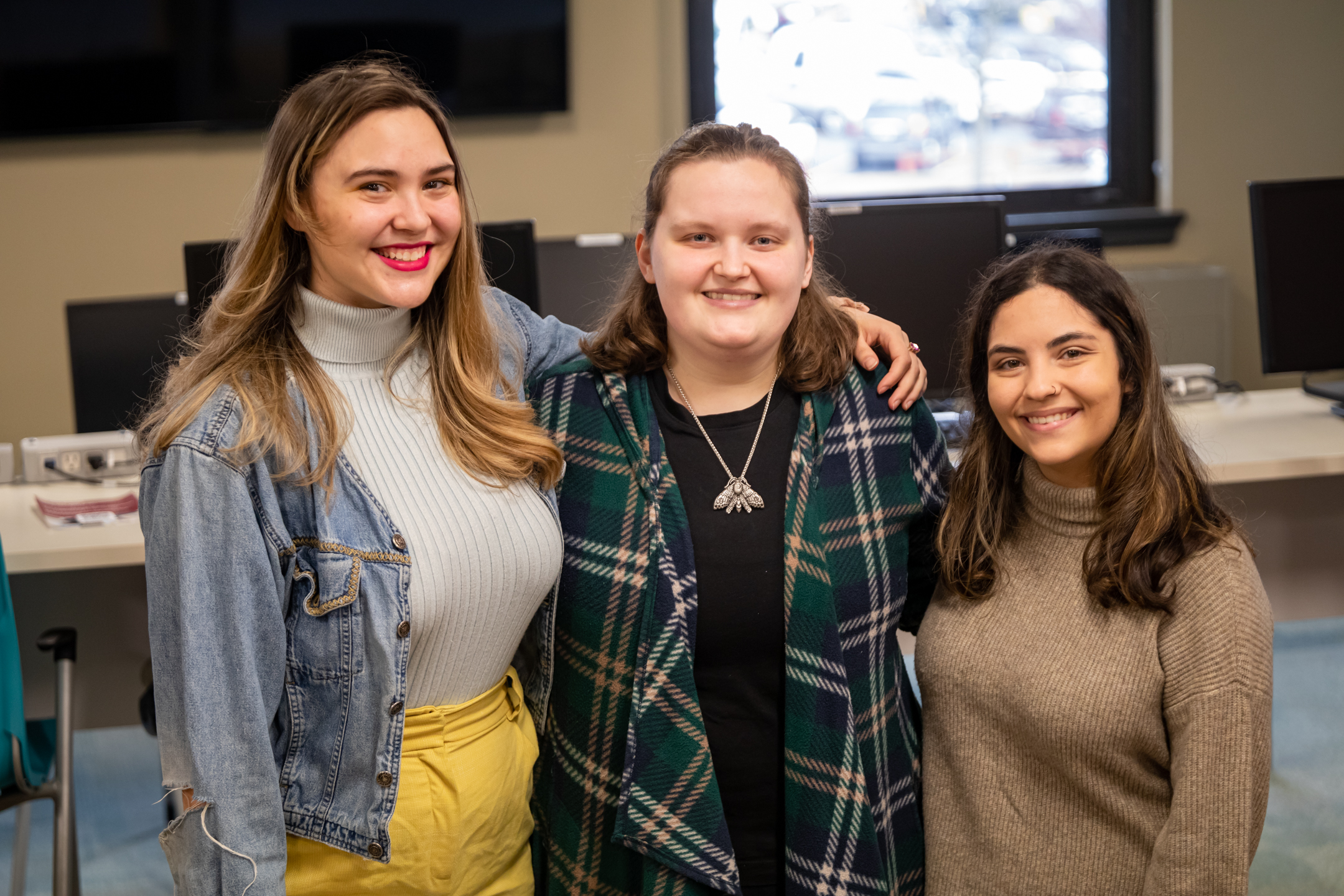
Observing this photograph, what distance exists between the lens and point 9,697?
1.80 metres

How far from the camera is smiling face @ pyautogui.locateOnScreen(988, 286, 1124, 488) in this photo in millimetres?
1275

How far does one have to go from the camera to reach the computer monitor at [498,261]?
230 cm

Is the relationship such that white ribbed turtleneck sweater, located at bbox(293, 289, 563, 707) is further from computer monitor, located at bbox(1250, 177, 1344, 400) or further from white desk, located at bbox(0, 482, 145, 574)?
computer monitor, located at bbox(1250, 177, 1344, 400)

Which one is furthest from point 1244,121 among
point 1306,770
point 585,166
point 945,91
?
point 1306,770

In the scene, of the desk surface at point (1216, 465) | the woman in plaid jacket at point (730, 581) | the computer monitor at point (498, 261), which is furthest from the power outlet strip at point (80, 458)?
the woman in plaid jacket at point (730, 581)

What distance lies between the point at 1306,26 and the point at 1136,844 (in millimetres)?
4141

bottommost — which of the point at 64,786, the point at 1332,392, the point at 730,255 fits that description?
the point at 64,786

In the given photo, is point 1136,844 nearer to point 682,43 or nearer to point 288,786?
point 288,786

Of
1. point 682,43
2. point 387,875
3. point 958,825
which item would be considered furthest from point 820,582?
point 682,43

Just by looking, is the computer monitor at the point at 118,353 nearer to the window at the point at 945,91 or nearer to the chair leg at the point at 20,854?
the chair leg at the point at 20,854

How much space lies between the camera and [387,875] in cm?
122

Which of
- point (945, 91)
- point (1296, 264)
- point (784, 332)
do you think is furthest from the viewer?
point (945, 91)

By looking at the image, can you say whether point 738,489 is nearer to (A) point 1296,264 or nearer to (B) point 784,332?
(B) point 784,332

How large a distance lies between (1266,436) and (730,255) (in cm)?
175
